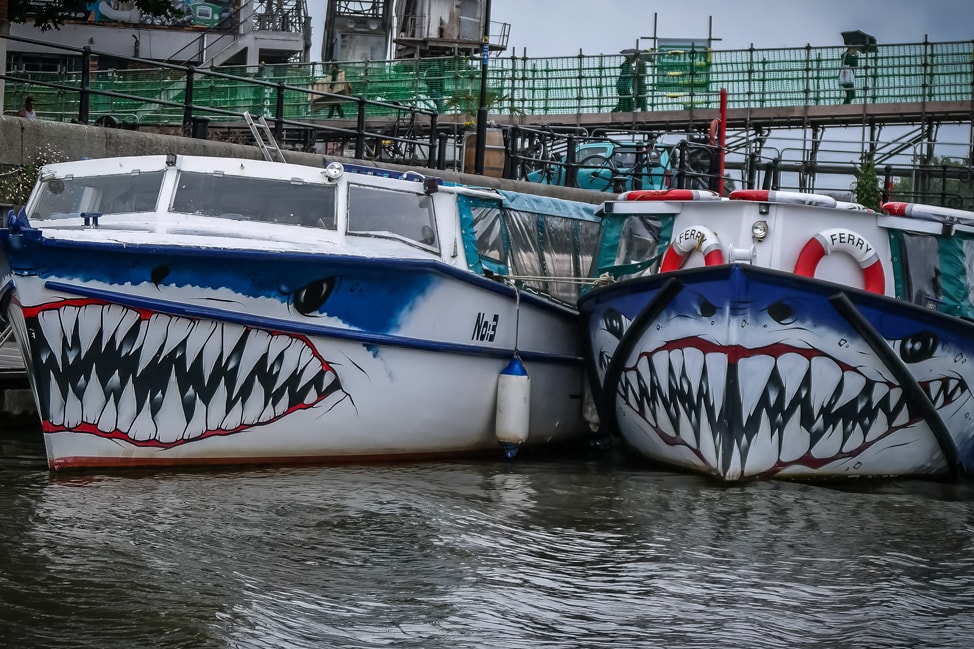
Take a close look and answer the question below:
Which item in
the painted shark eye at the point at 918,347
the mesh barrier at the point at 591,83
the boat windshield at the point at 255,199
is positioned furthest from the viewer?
the mesh barrier at the point at 591,83

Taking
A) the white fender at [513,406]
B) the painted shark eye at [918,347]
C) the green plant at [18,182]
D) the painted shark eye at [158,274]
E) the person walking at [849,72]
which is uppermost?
the person walking at [849,72]

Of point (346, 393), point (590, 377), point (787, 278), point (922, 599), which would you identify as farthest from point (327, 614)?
point (590, 377)

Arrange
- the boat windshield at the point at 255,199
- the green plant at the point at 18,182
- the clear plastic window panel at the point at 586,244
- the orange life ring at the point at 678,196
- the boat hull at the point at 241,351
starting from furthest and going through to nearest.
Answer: the clear plastic window panel at the point at 586,244 → the green plant at the point at 18,182 → the orange life ring at the point at 678,196 → the boat windshield at the point at 255,199 → the boat hull at the point at 241,351

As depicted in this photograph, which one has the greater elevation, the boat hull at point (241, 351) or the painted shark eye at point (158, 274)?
the painted shark eye at point (158, 274)

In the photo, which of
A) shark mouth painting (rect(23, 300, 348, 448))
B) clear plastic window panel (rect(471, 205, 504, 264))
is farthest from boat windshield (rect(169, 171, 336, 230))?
clear plastic window panel (rect(471, 205, 504, 264))

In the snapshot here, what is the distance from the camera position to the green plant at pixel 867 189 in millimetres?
21422

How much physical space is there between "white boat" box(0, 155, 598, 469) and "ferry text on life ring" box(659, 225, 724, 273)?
3.81 feet

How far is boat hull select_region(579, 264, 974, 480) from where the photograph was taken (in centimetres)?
900

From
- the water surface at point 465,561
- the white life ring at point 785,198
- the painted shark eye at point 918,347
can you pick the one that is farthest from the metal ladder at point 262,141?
the painted shark eye at point 918,347

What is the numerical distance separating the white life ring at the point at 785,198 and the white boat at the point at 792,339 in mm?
11

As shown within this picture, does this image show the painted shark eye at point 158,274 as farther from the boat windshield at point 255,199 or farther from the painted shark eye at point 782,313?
the painted shark eye at point 782,313

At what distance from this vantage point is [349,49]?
45.7m

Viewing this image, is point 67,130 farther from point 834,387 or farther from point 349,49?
point 349,49

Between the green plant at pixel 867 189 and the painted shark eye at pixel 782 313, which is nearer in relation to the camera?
the painted shark eye at pixel 782 313
